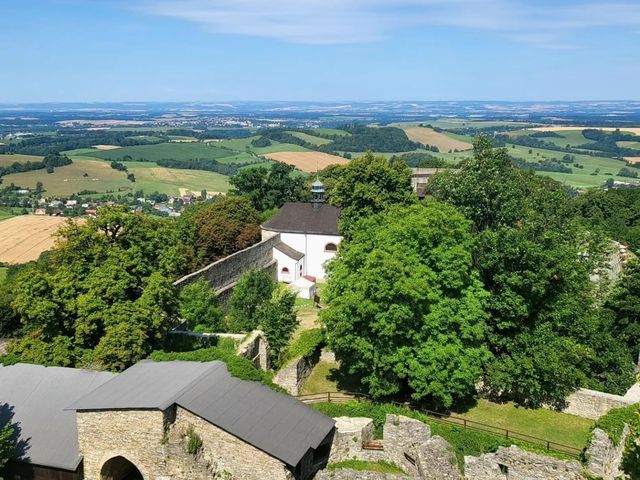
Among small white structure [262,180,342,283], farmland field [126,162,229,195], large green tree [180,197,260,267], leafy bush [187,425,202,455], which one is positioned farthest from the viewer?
→ farmland field [126,162,229,195]

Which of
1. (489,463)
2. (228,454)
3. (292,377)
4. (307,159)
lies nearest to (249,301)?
(292,377)

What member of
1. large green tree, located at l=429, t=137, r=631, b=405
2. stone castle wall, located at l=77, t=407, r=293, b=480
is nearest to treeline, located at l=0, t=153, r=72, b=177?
large green tree, located at l=429, t=137, r=631, b=405

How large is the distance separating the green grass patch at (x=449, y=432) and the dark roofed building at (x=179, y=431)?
211cm

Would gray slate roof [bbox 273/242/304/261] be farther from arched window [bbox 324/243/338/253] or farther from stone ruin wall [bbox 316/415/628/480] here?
stone ruin wall [bbox 316/415/628/480]

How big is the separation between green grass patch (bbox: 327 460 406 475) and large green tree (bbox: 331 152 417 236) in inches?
933

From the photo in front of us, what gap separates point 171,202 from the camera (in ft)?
375

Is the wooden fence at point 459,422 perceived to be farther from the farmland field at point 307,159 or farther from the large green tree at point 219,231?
the farmland field at point 307,159

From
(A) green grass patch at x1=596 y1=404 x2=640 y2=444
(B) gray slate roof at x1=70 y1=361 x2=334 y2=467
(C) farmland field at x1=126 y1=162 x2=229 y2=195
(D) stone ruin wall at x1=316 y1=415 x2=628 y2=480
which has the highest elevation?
(B) gray slate roof at x1=70 y1=361 x2=334 y2=467

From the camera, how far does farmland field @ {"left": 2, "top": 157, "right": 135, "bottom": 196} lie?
5074 inches

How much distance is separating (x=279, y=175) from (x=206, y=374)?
41134 millimetres

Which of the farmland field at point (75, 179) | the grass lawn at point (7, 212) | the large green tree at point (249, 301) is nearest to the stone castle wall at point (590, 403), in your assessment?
the large green tree at point (249, 301)

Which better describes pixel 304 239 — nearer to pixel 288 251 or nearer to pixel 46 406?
pixel 288 251

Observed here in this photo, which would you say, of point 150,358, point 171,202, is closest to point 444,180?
point 150,358

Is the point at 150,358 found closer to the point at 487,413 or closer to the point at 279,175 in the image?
the point at 487,413
